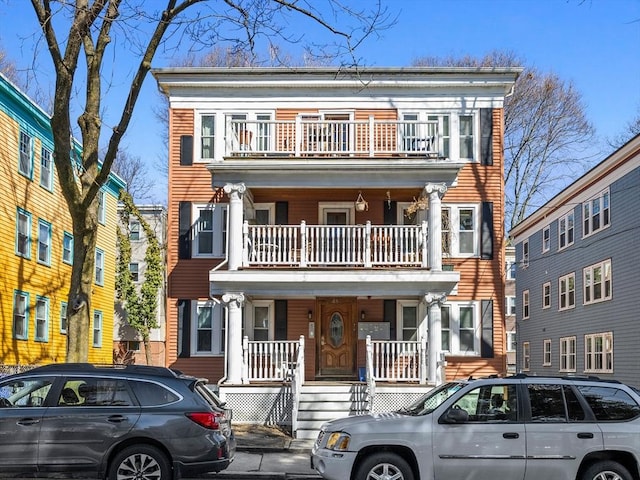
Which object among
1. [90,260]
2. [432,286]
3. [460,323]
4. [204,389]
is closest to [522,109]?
[460,323]

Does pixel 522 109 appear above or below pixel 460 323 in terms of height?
above

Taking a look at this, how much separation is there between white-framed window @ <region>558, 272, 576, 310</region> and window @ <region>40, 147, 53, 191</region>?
19.8 metres

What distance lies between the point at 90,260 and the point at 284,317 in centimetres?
764

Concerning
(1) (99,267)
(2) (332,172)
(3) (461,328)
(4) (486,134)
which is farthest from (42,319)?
(4) (486,134)

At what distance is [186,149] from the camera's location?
21.4m

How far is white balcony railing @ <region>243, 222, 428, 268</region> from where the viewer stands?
18234 millimetres

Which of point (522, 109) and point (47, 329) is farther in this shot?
point (522, 109)

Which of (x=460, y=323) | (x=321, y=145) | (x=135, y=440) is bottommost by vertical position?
(x=135, y=440)

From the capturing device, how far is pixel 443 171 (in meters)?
18.3

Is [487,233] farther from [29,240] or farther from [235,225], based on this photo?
[29,240]

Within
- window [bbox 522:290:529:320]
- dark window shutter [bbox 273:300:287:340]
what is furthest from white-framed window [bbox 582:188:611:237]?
dark window shutter [bbox 273:300:287:340]

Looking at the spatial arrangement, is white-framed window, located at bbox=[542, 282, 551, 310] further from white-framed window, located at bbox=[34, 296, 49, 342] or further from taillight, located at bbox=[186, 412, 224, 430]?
taillight, located at bbox=[186, 412, 224, 430]

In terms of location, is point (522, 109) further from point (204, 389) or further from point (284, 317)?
point (204, 389)

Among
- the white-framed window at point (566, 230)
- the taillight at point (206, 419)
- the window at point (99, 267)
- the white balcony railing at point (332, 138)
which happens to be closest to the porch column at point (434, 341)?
the white balcony railing at point (332, 138)
